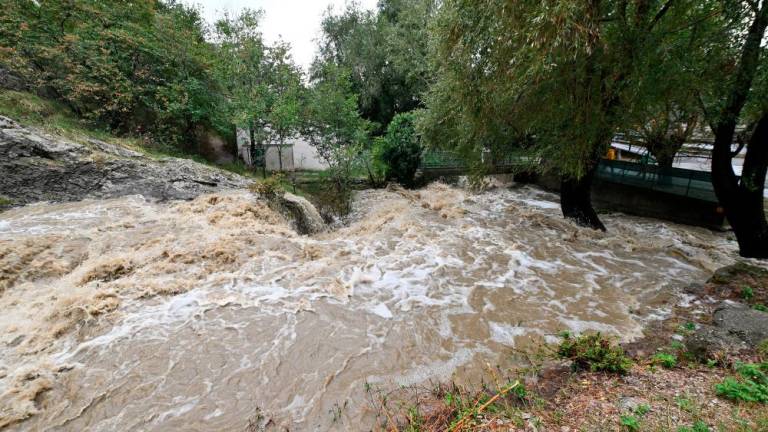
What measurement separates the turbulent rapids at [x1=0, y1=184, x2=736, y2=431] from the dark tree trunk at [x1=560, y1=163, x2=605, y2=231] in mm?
1218

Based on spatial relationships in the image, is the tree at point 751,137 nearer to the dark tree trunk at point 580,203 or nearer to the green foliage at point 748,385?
the dark tree trunk at point 580,203

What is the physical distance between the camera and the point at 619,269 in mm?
6891

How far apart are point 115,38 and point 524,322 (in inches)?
593

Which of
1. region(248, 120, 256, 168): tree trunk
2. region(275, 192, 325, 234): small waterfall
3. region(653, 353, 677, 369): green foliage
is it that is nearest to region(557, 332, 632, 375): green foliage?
region(653, 353, 677, 369): green foliage

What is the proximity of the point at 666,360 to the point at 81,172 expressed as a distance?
1184cm

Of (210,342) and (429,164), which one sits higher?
(429,164)

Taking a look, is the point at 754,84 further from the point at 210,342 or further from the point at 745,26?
the point at 210,342

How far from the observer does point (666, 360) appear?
340cm

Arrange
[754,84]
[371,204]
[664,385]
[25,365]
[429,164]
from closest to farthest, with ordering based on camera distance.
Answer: [664,385] → [25,365] → [754,84] → [371,204] → [429,164]

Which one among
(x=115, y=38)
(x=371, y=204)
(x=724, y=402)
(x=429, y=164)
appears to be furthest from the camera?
(x=429, y=164)

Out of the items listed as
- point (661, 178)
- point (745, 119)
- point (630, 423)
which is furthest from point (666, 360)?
point (661, 178)

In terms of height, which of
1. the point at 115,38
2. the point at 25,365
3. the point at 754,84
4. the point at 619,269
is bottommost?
the point at 25,365

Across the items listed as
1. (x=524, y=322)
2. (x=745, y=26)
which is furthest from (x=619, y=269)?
(x=745, y=26)

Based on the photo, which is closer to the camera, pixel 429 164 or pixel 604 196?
pixel 604 196
